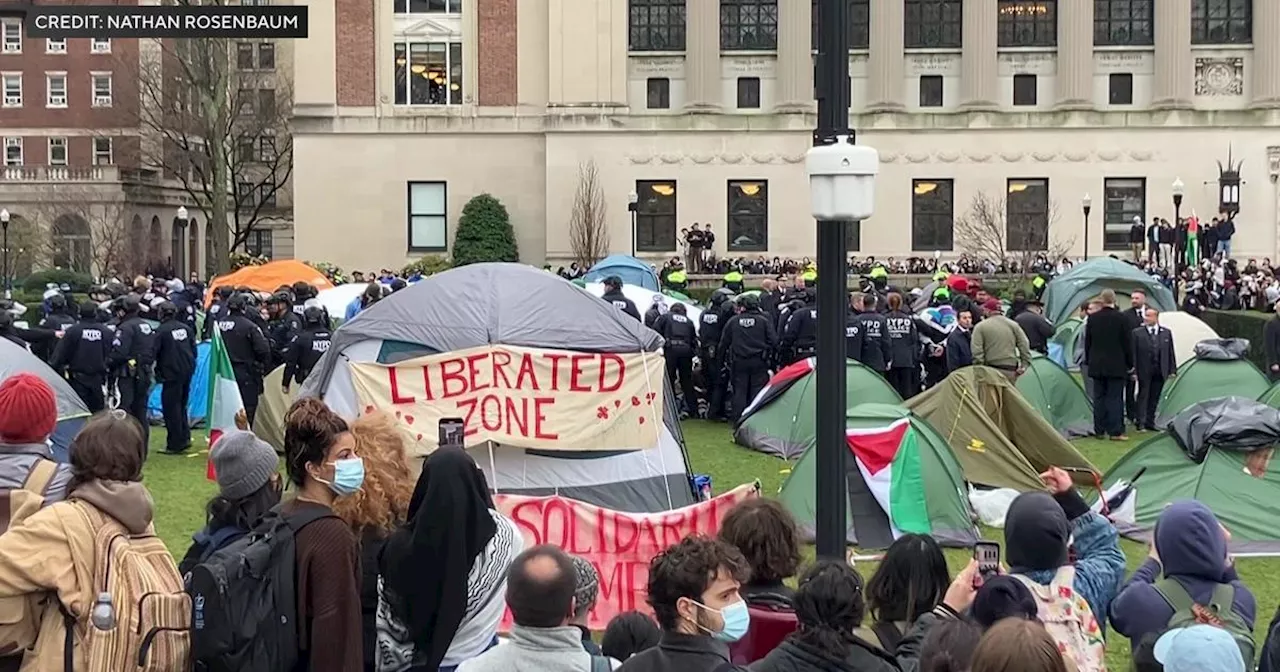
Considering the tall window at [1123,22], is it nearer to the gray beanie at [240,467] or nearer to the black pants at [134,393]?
the black pants at [134,393]

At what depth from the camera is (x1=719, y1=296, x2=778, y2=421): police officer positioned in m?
19.8

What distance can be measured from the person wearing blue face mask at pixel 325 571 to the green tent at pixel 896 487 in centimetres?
745

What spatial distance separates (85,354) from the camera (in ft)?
55.6

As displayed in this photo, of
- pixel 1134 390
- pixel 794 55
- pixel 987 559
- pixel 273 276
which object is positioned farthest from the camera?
pixel 794 55

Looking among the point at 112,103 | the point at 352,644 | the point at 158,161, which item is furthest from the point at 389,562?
the point at 112,103

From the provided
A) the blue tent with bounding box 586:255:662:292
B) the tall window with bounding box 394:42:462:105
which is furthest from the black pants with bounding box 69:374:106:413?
the tall window with bounding box 394:42:462:105

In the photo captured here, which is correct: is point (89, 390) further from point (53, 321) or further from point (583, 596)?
point (583, 596)

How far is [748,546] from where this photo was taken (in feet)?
18.8

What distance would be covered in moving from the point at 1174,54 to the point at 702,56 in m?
16.4

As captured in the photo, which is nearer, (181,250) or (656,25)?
(656,25)

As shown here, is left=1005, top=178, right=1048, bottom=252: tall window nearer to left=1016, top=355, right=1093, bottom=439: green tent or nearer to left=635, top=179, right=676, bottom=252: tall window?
left=635, top=179, right=676, bottom=252: tall window

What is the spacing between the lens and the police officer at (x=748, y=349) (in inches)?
779

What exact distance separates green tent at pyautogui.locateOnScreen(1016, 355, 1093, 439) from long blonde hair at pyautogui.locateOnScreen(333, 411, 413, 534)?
14063mm

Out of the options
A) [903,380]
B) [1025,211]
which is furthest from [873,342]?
[1025,211]
